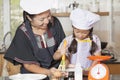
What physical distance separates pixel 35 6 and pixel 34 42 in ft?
0.67

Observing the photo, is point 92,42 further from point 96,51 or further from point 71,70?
point 71,70

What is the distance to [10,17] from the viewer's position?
10.7ft

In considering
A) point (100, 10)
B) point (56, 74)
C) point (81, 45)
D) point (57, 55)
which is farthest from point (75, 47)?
point (100, 10)

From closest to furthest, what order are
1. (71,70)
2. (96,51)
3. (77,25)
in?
(71,70) → (77,25) → (96,51)

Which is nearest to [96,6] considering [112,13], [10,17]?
[112,13]

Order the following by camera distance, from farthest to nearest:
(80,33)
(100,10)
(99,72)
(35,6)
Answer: (100,10) → (80,33) → (35,6) → (99,72)

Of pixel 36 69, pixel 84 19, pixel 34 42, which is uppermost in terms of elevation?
pixel 84 19

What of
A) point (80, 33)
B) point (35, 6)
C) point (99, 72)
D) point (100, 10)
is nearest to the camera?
point (99, 72)

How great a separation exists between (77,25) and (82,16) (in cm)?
7

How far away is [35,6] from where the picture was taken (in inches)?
59.9

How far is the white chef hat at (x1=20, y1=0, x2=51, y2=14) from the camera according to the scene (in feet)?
4.98

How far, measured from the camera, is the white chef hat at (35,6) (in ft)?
4.98

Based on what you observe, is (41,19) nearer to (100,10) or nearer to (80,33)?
(80,33)

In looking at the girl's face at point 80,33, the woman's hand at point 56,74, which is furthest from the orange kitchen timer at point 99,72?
the girl's face at point 80,33
